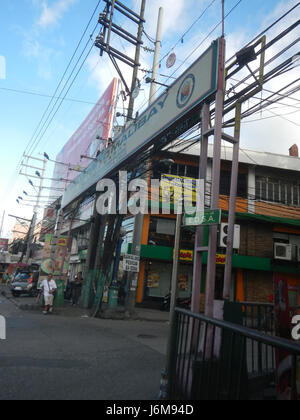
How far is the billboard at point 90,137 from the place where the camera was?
23.6 meters

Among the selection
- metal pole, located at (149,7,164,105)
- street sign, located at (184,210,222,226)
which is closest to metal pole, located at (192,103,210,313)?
street sign, located at (184,210,222,226)

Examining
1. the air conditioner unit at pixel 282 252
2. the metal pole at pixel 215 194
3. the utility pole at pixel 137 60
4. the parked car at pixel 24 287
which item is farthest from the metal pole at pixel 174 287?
the parked car at pixel 24 287

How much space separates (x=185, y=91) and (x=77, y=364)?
→ 257 inches

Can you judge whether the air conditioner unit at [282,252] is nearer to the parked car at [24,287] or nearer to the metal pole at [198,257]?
the metal pole at [198,257]

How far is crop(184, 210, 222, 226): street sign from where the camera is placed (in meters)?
4.42

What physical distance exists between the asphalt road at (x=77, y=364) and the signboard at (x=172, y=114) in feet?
18.1

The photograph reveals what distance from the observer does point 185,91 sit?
7.93 m

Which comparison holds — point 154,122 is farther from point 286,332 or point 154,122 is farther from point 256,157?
point 256,157

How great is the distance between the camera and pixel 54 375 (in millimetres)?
4703
